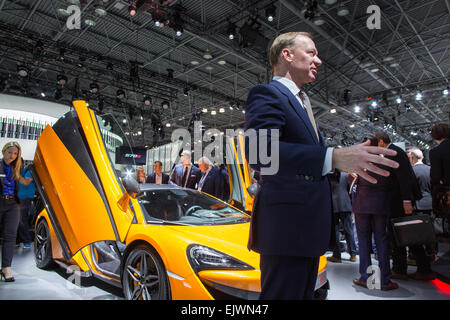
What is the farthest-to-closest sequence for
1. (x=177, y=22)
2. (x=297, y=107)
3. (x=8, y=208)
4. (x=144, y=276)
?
(x=177, y=22), (x=8, y=208), (x=144, y=276), (x=297, y=107)

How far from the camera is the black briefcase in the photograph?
116 inches

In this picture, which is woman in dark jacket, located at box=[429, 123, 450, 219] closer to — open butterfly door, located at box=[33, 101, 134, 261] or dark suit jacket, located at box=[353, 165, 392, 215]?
dark suit jacket, located at box=[353, 165, 392, 215]

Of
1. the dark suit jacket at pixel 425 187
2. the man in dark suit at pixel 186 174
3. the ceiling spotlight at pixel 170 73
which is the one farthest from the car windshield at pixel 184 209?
the ceiling spotlight at pixel 170 73

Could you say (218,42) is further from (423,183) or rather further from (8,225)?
(8,225)

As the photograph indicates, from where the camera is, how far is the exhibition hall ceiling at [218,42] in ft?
25.3

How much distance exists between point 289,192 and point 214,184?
4686mm

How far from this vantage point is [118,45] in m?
9.98

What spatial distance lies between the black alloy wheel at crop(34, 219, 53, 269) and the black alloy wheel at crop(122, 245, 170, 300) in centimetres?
164

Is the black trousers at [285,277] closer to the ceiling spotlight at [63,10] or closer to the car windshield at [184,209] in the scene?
the car windshield at [184,209]

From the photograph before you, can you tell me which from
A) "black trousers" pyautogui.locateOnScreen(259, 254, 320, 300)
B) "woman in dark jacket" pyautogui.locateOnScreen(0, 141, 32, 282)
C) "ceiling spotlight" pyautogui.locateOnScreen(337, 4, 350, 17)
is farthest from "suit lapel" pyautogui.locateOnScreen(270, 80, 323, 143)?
"ceiling spotlight" pyautogui.locateOnScreen(337, 4, 350, 17)

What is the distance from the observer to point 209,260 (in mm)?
2141

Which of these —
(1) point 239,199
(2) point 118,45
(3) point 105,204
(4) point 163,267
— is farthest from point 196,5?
(4) point 163,267

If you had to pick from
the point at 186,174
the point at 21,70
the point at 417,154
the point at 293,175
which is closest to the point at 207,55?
the point at 186,174

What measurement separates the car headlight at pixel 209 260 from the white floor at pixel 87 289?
1162 mm
